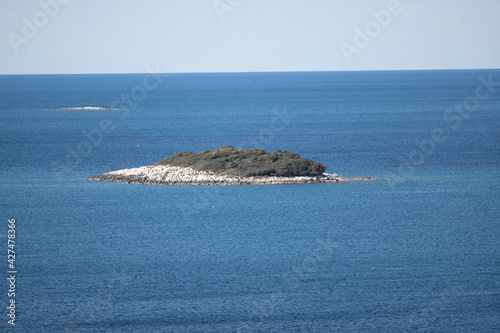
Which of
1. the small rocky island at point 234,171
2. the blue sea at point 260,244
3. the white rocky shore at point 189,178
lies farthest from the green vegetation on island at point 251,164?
the blue sea at point 260,244

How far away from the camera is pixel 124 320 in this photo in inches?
1323

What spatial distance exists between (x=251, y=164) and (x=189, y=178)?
6.46 meters

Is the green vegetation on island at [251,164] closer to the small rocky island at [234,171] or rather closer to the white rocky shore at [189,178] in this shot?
the small rocky island at [234,171]

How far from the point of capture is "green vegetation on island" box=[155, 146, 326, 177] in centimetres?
6812

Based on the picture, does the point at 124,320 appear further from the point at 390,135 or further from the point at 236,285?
the point at 390,135

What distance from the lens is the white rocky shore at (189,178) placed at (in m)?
67.1

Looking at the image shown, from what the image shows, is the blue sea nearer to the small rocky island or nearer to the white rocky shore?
the white rocky shore

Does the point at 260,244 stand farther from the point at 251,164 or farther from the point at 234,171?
the point at 251,164

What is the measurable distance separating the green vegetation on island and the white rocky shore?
63cm

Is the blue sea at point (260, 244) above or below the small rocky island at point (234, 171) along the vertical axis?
below

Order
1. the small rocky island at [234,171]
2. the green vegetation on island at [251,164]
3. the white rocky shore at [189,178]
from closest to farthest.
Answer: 1. the white rocky shore at [189,178]
2. the small rocky island at [234,171]
3. the green vegetation on island at [251,164]

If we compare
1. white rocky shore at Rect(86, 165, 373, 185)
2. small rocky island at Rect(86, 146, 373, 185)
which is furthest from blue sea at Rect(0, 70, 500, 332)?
small rocky island at Rect(86, 146, 373, 185)

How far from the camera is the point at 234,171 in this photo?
2697 inches

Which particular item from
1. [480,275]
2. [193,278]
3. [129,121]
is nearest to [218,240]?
[193,278]
